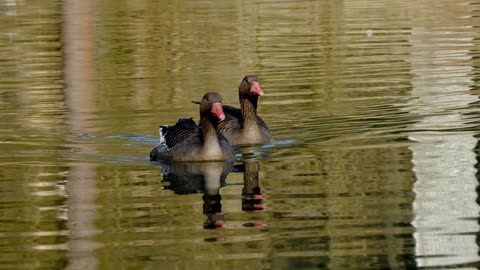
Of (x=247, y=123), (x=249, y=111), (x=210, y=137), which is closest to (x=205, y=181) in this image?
(x=210, y=137)

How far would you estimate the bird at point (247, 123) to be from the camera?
668 inches

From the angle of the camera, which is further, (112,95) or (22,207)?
(112,95)

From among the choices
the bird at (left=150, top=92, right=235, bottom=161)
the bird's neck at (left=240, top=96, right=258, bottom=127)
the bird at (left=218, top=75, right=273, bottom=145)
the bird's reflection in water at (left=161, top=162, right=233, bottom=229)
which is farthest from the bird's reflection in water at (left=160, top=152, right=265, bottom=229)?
the bird's neck at (left=240, top=96, right=258, bottom=127)

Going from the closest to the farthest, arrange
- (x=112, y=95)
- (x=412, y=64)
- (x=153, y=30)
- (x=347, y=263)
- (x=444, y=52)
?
1. (x=347, y=263)
2. (x=112, y=95)
3. (x=412, y=64)
4. (x=444, y=52)
5. (x=153, y=30)

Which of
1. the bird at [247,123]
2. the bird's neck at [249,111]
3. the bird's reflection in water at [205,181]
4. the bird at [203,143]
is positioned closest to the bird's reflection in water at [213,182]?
the bird's reflection in water at [205,181]

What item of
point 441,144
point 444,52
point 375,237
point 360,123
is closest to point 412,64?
point 444,52

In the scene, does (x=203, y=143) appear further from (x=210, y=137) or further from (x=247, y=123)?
(x=247, y=123)

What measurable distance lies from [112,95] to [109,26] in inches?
537

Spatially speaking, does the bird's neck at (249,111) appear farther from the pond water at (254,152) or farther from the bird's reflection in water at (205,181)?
the bird's reflection in water at (205,181)

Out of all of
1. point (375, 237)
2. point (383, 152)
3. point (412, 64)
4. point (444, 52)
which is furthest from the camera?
point (444, 52)

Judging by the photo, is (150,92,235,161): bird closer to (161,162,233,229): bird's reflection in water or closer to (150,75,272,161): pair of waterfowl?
(150,75,272,161): pair of waterfowl

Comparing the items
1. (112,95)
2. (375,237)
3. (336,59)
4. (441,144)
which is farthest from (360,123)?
(336,59)

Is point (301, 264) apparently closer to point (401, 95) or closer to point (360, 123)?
point (360, 123)

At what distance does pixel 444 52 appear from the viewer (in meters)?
26.5
